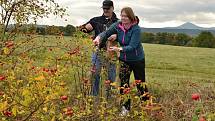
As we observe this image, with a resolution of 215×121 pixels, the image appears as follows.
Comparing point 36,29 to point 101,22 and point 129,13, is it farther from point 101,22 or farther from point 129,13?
point 129,13

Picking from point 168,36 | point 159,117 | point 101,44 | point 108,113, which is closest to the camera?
point 108,113

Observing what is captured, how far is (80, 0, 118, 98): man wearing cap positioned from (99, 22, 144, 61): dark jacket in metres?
0.12

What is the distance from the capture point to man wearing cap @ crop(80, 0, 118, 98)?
7.13m

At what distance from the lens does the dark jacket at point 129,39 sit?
23.8 feet

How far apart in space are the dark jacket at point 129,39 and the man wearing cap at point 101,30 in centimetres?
12

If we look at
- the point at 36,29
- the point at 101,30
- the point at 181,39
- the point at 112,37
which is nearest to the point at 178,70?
the point at 36,29

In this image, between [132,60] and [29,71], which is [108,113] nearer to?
[29,71]

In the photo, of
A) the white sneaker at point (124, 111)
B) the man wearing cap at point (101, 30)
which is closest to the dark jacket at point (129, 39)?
the man wearing cap at point (101, 30)

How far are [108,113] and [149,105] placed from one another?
22.3 inches

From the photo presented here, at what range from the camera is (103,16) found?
25.6 ft

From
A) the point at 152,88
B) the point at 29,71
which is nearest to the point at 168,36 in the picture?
the point at 152,88

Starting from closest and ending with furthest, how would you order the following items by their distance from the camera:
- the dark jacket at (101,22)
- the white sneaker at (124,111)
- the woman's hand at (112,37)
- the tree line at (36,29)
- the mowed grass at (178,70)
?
the white sneaker at (124,111) < the woman's hand at (112,37) < the dark jacket at (101,22) < the tree line at (36,29) < the mowed grass at (178,70)

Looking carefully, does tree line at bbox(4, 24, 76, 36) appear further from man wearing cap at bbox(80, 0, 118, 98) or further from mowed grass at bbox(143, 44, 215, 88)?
mowed grass at bbox(143, 44, 215, 88)

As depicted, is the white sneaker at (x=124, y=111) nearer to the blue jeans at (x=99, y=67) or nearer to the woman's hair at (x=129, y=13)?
the blue jeans at (x=99, y=67)
